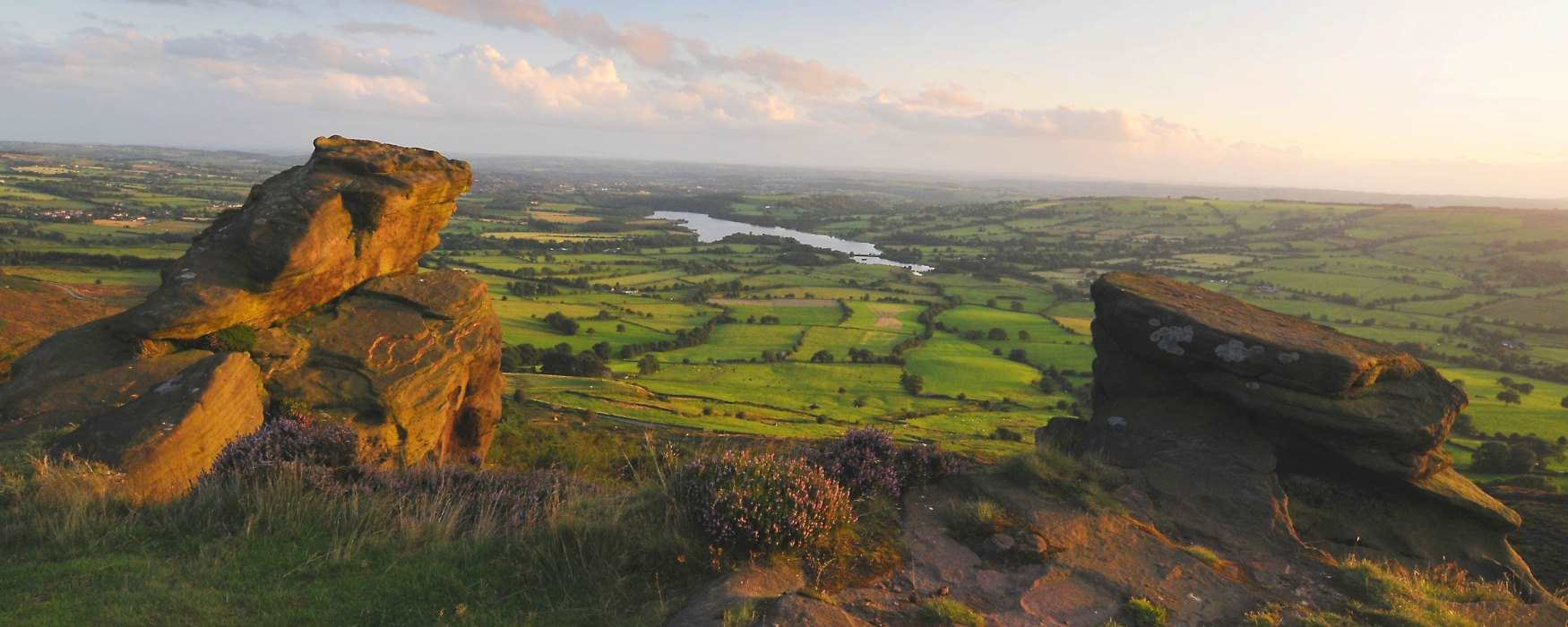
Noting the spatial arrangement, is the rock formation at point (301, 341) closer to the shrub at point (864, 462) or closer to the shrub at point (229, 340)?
the shrub at point (229, 340)

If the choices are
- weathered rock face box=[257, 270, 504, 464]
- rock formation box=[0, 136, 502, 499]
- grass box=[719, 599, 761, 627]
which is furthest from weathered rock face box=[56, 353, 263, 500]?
grass box=[719, 599, 761, 627]

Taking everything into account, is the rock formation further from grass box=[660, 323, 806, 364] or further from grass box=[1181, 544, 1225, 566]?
grass box=[660, 323, 806, 364]

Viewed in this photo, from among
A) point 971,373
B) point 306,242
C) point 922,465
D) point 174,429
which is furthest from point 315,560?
point 971,373

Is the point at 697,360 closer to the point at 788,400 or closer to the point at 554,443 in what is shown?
the point at 788,400

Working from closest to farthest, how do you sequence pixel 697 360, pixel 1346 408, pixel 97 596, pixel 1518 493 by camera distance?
pixel 97 596, pixel 1346 408, pixel 1518 493, pixel 697 360

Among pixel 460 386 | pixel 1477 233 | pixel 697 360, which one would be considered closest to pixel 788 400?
pixel 697 360

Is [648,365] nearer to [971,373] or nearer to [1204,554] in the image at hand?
[971,373]
